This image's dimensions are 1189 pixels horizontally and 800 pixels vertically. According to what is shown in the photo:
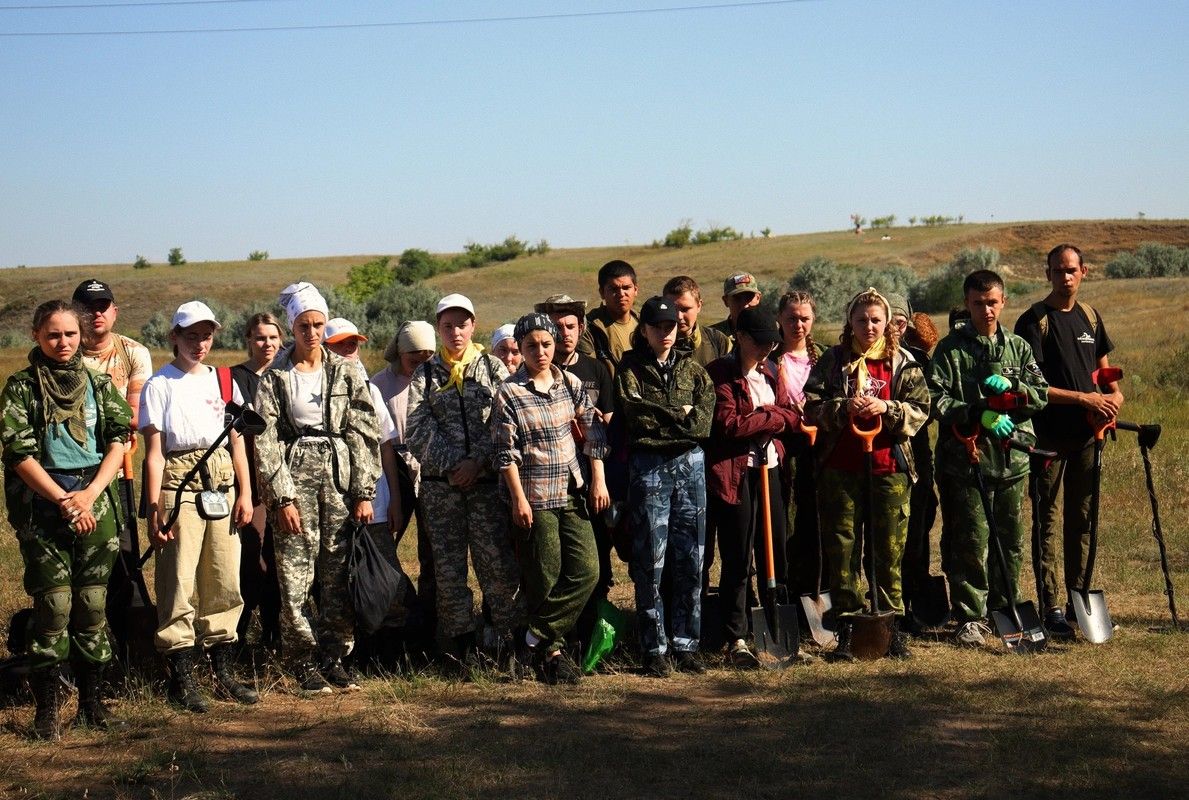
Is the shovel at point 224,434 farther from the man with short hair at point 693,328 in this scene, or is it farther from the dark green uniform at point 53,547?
the man with short hair at point 693,328

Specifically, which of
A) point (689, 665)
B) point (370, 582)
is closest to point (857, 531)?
point (689, 665)

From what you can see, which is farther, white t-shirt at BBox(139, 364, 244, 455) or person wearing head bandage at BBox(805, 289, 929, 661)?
person wearing head bandage at BBox(805, 289, 929, 661)

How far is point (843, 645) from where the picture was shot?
22.7 feet

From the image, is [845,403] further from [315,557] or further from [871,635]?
[315,557]

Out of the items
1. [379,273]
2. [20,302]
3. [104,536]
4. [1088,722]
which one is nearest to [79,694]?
[104,536]

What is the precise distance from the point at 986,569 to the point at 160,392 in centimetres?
465

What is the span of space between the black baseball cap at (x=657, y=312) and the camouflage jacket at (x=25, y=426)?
2.66 m

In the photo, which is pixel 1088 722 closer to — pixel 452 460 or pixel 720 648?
pixel 720 648

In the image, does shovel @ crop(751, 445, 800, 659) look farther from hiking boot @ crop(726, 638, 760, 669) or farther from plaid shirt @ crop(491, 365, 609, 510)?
plaid shirt @ crop(491, 365, 609, 510)

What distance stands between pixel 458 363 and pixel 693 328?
62.1 inches

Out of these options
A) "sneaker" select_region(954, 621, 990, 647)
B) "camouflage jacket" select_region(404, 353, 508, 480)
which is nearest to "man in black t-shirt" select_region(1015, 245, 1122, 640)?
"sneaker" select_region(954, 621, 990, 647)

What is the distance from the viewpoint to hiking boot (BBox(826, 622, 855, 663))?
270 inches

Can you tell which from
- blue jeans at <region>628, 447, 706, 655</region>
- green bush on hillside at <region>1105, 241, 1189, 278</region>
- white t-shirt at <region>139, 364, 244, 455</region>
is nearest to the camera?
white t-shirt at <region>139, 364, 244, 455</region>

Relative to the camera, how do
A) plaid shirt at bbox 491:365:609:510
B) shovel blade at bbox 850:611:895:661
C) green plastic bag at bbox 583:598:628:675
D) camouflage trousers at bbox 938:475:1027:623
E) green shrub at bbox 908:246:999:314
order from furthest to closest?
green shrub at bbox 908:246:999:314
camouflage trousers at bbox 938:475:1027:623
shovel blade at bbox 850:611:895:661
green plastic bag at bbox 583:598:628:675
plaid shirt at bbox 491:365:609:510
